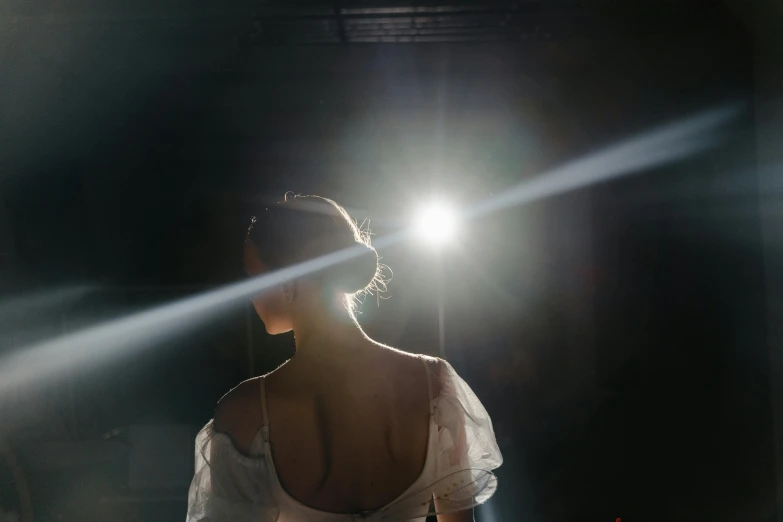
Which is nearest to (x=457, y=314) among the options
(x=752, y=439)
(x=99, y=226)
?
(x=752, y=439)

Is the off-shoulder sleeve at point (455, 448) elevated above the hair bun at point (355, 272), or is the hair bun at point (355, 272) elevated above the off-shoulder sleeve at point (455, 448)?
the hair bun at point (355, 272)

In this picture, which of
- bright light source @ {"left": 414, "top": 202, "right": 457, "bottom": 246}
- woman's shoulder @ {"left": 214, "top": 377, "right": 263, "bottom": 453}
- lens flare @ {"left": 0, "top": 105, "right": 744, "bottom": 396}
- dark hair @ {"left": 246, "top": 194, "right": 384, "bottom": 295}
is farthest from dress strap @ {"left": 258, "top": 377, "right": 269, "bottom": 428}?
bright light source @ {"left": 414, "top": 202, "right": 457, "bottom": 246}

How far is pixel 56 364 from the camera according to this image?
11.0 ft

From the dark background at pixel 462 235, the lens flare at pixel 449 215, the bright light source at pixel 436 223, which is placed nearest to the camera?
the dark background at pixel 462 235

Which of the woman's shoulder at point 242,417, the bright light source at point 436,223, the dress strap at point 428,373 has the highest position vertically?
the bright light source at point 436,223

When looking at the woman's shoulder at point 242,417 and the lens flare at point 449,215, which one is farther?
the lens flare at point 449,215

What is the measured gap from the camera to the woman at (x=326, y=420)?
806mm

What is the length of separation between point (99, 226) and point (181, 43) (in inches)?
51.5

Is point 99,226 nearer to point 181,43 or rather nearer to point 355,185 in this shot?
point 181,43

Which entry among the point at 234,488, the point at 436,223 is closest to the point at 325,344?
the point at 234,488

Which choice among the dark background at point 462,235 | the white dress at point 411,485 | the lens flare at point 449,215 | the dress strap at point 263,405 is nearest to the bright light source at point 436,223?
the lens flare at point 449,215

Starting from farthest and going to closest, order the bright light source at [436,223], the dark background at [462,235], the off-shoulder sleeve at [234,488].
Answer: the bright light source at [436,223] → the dark background at [462,235] → the off-shoulder sleeve at [234,488]

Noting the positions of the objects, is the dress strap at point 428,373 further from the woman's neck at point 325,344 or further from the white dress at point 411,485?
the woman's neck at point 325,344

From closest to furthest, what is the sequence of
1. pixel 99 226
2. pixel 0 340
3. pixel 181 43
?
1. pixel 0 340
2. pixel 181 43
3. pixel 99 226
